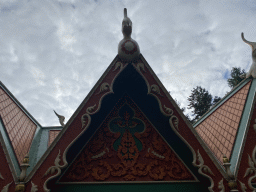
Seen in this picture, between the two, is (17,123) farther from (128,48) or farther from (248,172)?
(248,172)

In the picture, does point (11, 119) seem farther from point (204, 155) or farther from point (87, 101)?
point (204, 155)

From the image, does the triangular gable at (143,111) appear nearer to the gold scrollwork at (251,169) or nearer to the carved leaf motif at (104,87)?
the carved leaf motif at (104,87)

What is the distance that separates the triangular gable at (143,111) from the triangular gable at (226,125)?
31.4 inches

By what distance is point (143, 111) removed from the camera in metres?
4.56

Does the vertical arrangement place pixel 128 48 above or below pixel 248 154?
above

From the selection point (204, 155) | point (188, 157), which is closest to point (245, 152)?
point (204, 155)

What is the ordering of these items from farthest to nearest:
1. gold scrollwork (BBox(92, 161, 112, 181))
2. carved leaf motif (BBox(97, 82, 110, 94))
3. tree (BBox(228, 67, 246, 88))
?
1. tree (BBox(228, 67, 246, 88))
2. carved leaf motif (BBox(97, 82, 110, 94))
3. gold scrollwork (BBox(92, 161, 112, 181))

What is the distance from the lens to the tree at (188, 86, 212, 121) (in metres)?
19.2

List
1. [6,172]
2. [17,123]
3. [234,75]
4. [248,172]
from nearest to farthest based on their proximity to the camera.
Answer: [6,172]
[248,172]
[17,123]
[234,75]

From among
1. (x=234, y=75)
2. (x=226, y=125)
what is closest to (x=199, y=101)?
(x=234, y=75)

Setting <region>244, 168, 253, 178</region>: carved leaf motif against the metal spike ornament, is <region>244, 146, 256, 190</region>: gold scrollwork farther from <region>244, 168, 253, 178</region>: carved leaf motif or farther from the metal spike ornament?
the metal spike ornament

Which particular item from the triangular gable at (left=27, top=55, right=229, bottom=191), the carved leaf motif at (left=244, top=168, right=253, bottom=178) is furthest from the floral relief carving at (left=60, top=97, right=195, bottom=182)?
the carved leaf motif at (left=244, top=168, right=253, bottom=178)

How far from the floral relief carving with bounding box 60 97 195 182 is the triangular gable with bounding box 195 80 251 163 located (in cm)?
106

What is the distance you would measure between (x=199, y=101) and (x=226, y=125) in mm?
16578
